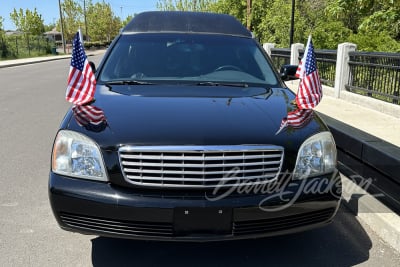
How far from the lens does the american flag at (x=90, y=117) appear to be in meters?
2.99

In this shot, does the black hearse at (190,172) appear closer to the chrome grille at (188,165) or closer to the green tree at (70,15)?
the chrome grille at (188,165)

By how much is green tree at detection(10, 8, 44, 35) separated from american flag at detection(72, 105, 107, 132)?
64044 mm

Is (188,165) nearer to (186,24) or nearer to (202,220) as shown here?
(202,220)

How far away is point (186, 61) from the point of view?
4.30 meters

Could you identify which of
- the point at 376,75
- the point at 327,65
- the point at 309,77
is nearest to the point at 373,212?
the point at 309,77

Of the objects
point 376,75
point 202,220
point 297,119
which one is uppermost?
point 297,119

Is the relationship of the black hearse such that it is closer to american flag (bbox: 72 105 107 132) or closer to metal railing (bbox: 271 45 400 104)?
american flag (bbox: 72 105 107 132)

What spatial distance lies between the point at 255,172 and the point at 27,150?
14.8 ft

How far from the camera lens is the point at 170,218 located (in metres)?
2.69

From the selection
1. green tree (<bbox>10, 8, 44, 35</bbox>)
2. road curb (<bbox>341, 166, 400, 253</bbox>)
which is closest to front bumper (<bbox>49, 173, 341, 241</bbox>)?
road curb (<bbox>341, 166, 400, 253</bbox>)

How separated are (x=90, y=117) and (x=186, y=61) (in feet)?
4.77

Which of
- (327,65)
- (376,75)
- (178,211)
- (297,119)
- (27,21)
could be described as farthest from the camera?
(27,21)

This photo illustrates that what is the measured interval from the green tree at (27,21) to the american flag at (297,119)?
212ft

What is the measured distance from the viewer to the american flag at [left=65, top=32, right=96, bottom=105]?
12.0ft
